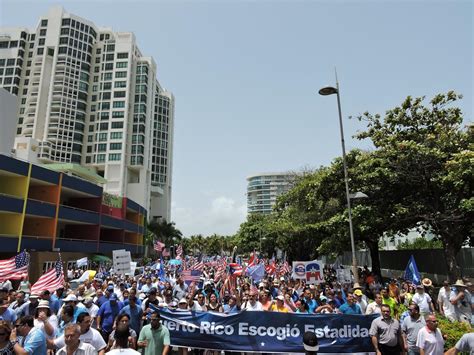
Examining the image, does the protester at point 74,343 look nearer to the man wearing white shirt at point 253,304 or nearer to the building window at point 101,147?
the man wearing white shirt at point 253,304

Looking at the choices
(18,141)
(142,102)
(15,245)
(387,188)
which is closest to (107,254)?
(15,245)

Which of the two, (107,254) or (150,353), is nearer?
(150,353)

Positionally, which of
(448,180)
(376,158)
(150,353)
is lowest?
(150,353)

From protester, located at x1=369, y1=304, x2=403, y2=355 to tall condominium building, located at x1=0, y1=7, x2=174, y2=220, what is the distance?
73.6 meters

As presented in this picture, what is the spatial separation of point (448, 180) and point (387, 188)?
385 centimetres

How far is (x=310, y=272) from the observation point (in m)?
14.4

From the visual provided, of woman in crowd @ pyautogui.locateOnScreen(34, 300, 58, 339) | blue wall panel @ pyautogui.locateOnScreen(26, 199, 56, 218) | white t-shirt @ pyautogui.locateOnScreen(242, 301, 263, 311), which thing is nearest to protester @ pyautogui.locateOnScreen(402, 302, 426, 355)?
white t-shirt @ pyautogui.locateOnScreen(242, 301, 263, 311)

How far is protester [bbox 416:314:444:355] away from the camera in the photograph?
20.4ft

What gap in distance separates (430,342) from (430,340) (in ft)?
0.10

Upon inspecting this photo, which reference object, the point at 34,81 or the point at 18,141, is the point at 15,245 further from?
the point at 34,81

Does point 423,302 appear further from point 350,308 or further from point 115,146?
point 115,146

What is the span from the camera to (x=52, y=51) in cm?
7712

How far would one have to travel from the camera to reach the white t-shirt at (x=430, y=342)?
620 cm

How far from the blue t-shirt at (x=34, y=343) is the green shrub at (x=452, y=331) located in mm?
7208
